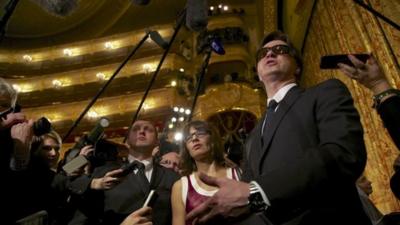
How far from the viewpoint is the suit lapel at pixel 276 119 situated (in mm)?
1300

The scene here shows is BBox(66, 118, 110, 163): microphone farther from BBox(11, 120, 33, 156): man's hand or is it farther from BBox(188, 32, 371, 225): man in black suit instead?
BBox(188, 32, 371, 225): man in black suit

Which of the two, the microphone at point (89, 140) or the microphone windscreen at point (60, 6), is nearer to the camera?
the microphone windscreen at point (60, 6)

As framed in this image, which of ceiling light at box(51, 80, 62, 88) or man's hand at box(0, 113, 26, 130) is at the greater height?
ceiling light at box(51, 80, 62, 88)

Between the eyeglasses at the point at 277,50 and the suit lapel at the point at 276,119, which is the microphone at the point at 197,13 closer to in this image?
the eyeglasses at the point at 277,50

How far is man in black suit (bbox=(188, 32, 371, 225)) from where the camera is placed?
100cm

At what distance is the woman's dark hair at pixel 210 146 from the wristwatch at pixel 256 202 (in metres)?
1.50

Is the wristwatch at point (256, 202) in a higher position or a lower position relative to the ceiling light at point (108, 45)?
lower

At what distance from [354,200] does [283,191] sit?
0.93 feet

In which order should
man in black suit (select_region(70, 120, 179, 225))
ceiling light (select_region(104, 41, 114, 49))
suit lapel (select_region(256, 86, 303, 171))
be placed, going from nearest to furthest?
suit lapel (select_region(256, 86, 303, 171)) → man in black suit (select_region(70, 120, 179, 225)) → ceiling light (select_region(104, 41, 114, 49))

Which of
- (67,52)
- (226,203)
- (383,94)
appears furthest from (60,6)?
(67,52)

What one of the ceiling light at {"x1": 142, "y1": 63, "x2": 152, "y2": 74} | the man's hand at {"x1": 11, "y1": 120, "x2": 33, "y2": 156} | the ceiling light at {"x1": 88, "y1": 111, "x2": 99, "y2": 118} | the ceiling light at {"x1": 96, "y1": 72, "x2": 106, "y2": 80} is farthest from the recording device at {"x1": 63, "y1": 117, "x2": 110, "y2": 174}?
the ceiling light at {"x1": 96, "y1": 72, "x2": 106, "y2": 80}

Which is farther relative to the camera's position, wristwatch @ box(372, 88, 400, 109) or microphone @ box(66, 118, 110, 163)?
microphone @ box(66, 118, 110, 163)

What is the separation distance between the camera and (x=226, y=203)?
1.00m

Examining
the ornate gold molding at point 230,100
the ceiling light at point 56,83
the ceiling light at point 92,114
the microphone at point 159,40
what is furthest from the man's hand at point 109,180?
the ceiling light at point 56,83
